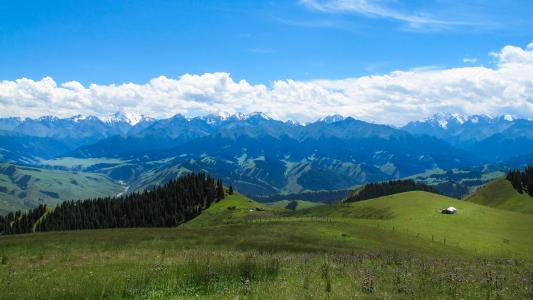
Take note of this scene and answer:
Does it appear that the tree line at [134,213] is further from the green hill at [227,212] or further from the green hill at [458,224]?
the green hill at [458,224]

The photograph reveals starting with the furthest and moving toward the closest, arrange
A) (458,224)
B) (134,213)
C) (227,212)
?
(134,213)
(227,212)
(458,224)

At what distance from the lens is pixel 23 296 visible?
17969mm

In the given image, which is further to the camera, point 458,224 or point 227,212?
point 227,212

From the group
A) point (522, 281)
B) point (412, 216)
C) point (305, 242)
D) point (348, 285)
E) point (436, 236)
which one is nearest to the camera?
point (348, 285)

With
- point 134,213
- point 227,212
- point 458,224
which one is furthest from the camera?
point 134,213

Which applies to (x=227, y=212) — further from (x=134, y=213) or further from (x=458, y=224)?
(x=458, y=224)

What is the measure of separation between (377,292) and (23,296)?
14.1 m

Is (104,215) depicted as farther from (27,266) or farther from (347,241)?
(27,266)

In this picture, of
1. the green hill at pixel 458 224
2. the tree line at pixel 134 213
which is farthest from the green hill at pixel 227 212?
the green hill at pixel 458 224

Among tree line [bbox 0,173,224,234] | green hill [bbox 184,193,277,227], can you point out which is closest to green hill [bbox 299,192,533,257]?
green hill [bbox 184,193,277,227]

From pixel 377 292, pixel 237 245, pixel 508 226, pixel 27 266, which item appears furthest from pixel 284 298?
pixel 508 226

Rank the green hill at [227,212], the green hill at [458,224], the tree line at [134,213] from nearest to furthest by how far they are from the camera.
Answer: the green hill at [458,224], the green hill at [227,212], the tree line at [134,213]


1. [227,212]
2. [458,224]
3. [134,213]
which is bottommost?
[134,213]

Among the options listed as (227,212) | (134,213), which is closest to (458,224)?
(227,212)
